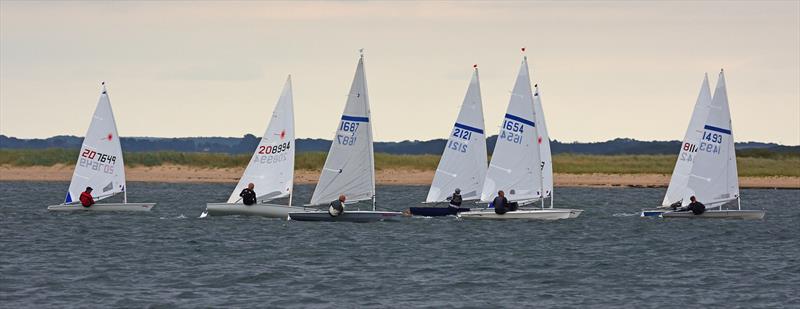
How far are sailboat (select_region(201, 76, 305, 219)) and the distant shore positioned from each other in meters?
54.0

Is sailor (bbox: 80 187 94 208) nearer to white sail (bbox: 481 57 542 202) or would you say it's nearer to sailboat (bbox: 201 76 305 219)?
sailboat (bbox: 201 76 305 219)

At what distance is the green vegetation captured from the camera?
112750 millimetres

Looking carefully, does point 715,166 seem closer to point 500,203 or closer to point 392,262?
point 500,203

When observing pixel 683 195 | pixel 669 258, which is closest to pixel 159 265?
pixel 669 258

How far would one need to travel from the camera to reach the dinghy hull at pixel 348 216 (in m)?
49.8

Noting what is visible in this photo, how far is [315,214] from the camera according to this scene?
50.2 meters

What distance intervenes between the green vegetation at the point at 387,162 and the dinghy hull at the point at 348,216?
61286 millimetres

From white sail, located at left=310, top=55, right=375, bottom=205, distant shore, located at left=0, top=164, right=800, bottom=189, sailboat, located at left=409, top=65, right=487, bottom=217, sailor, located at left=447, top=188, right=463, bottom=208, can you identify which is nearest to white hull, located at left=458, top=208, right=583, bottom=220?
sailor, located at left=447, top=188, right=463, bottom=208

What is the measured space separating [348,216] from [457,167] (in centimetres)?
765

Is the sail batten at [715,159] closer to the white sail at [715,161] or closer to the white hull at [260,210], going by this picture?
the white sail at [715,161]

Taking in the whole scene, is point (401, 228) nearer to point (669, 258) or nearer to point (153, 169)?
point (669, 258)

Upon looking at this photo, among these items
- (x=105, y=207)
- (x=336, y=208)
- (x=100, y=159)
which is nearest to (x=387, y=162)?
(x=100, y=159)

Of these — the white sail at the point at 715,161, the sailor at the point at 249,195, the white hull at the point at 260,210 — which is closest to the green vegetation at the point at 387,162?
the white sail at the point at 715,161

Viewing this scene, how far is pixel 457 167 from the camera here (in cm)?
5606
